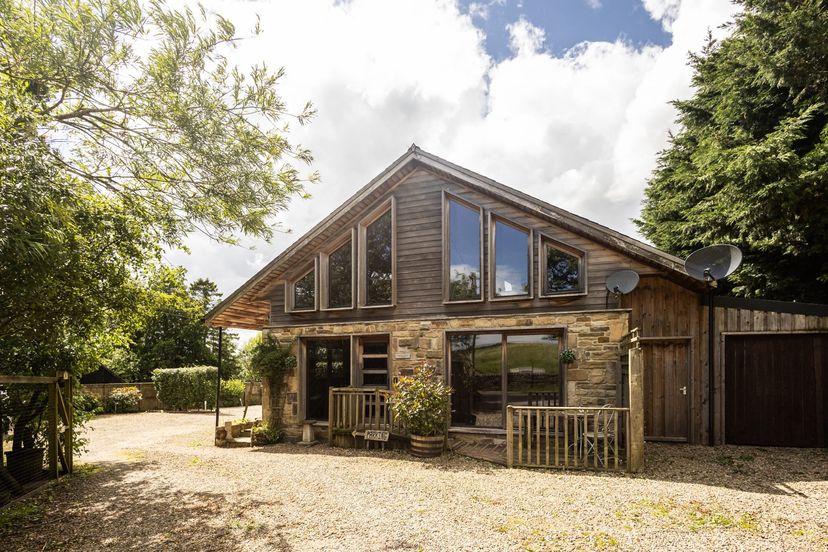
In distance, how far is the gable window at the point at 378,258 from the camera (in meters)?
10.7

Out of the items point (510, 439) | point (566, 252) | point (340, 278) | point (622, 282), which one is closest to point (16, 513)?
point (340, 278)

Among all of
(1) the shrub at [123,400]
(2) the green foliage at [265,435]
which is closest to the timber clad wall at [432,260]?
(2) the green foliage at [265,435]

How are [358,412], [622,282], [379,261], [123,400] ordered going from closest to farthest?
[622,282], [358,412], [379,261], [123,400]

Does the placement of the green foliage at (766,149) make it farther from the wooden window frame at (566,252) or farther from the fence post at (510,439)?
the fence post at (510,439)

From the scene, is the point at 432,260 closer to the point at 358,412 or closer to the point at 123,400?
the point at 358,412

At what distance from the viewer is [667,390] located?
31.6 feet

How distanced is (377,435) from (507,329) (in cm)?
368

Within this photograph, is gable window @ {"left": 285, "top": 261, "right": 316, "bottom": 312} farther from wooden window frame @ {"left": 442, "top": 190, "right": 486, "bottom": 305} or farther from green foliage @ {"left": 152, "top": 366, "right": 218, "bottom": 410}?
green foliage @ {"left": 152, "top": 366, "right": 218, "bottom": 410}

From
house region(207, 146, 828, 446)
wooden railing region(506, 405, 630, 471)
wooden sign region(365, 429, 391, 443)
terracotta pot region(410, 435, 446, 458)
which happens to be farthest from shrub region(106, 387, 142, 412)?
wooden railing region(506, 405, 630, 471)

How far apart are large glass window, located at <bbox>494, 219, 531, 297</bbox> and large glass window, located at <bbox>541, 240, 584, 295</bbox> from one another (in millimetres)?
360

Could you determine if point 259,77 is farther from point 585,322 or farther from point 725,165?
point 725,165

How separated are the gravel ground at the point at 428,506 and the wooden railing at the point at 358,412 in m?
0.98

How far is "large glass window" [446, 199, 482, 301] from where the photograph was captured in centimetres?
993

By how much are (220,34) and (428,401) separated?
24.3 feet
